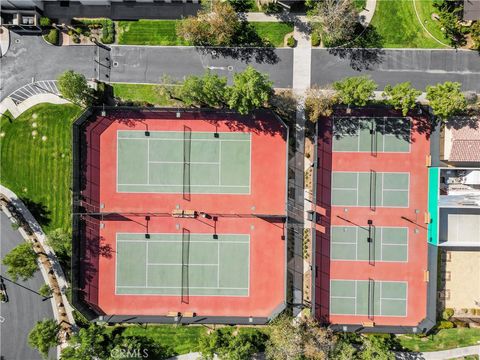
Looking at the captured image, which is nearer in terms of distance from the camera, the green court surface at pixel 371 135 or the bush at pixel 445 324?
the green court surface at pixel 371 135

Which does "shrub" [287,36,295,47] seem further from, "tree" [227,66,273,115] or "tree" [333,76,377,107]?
"tree" [333,76,377,107]

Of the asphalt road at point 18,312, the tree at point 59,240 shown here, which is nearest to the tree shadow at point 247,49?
the tree at point 59,240

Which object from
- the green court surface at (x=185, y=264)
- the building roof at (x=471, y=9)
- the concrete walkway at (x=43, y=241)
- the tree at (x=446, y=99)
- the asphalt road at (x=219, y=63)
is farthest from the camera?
the concrete walkway at (x=43, y=241)

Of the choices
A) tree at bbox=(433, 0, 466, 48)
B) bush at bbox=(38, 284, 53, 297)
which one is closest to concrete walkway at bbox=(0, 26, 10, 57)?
bush at bbox=(38, 284, 53, 297)

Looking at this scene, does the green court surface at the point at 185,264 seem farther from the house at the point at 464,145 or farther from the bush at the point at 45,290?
the house at the point at 464,145

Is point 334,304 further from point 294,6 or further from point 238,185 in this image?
point 294,6

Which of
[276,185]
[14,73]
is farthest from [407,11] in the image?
[14,73]
